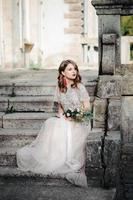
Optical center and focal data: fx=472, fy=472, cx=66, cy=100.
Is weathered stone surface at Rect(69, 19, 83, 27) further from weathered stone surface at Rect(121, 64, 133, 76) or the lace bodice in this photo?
the lace bodice

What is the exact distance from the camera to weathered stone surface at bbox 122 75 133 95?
23.9ft

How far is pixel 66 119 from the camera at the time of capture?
6.50 metres

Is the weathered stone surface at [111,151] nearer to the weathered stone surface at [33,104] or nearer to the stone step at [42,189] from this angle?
the stone step at [42,189]

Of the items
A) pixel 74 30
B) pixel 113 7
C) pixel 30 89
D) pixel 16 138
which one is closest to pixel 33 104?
pixel 30 89

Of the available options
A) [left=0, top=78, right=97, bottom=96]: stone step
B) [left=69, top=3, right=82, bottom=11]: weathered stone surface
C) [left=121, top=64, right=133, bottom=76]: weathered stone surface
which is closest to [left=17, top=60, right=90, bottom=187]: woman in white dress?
[left=121, top=64, right=133, bottom=76]: weathered stone surface

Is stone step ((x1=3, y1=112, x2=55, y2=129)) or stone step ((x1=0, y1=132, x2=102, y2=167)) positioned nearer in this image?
stone step ((x1=0, y1=132, x2=102, y2=167))

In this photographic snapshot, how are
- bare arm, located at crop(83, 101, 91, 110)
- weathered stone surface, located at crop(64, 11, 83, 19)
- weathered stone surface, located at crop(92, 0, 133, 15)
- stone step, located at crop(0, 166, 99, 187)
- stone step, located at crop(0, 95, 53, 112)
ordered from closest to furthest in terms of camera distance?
1. stone step, located at crop(0, 166, 99, 187)
2. bare arm, located at crop(83, 101, 91, 110)
3. weathered stone surface, located at crop(92, 0, 133, 15)
4. stone step, located at crop(0, 95, 53, 112)
5. weathered stone surface, located at crop(64, 11, 83, 19)

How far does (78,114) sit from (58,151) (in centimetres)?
57

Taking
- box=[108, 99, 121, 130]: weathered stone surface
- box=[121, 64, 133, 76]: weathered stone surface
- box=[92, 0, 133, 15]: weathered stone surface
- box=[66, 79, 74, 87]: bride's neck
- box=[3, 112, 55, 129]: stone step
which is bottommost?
box=[3, 112, 55, 129]: stone step

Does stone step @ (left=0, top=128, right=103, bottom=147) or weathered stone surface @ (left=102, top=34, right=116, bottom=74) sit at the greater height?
weathered stone surface @ (left=102, top=34, right=116, bottom=74)

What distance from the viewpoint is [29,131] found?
700 centimetres

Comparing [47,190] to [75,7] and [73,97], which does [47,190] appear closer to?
[73,97]

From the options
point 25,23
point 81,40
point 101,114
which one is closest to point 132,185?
point 101,114

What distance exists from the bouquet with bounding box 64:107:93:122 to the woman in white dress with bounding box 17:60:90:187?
0.07 meters
